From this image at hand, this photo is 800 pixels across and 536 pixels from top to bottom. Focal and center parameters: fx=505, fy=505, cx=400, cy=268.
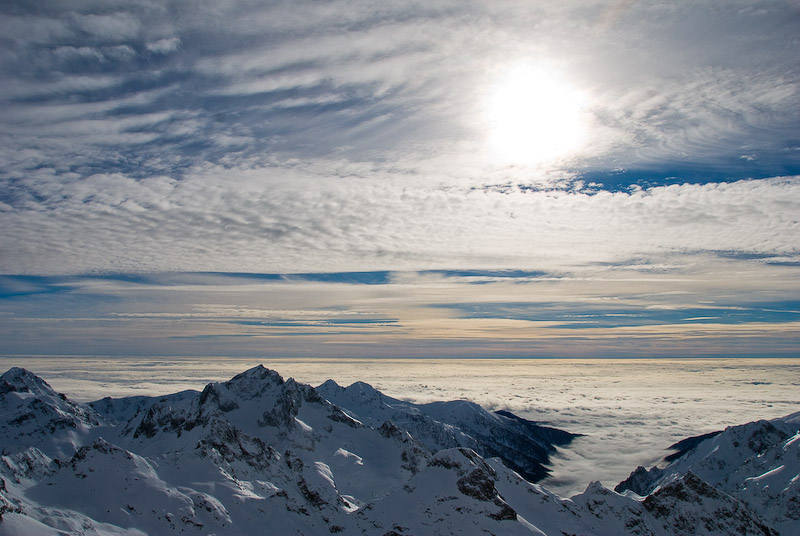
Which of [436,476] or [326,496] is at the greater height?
[436,476]

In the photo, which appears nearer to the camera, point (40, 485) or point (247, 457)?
point (40, 485)

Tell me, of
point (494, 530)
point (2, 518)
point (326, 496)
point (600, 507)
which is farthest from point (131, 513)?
point (600, 507)

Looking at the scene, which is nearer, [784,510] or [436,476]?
[436,476]

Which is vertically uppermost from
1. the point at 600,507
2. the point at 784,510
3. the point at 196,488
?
the point at 196,488

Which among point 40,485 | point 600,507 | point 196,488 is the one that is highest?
point 40,485

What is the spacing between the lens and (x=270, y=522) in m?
132

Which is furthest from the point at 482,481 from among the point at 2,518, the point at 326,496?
the point at 2,518

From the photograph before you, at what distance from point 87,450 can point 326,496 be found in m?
68.3

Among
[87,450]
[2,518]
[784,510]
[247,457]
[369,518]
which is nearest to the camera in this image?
[2,518]

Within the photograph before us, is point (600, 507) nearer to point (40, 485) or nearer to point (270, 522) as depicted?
point (270, 522)

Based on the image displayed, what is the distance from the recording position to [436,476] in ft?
465

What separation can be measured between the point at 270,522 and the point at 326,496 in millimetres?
27820

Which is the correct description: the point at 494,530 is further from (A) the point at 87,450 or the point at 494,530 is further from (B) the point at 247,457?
(A) the point at 87,450

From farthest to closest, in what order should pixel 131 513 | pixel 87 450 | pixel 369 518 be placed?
pixel 369 518
pixel 87 450
pixel 131 513
